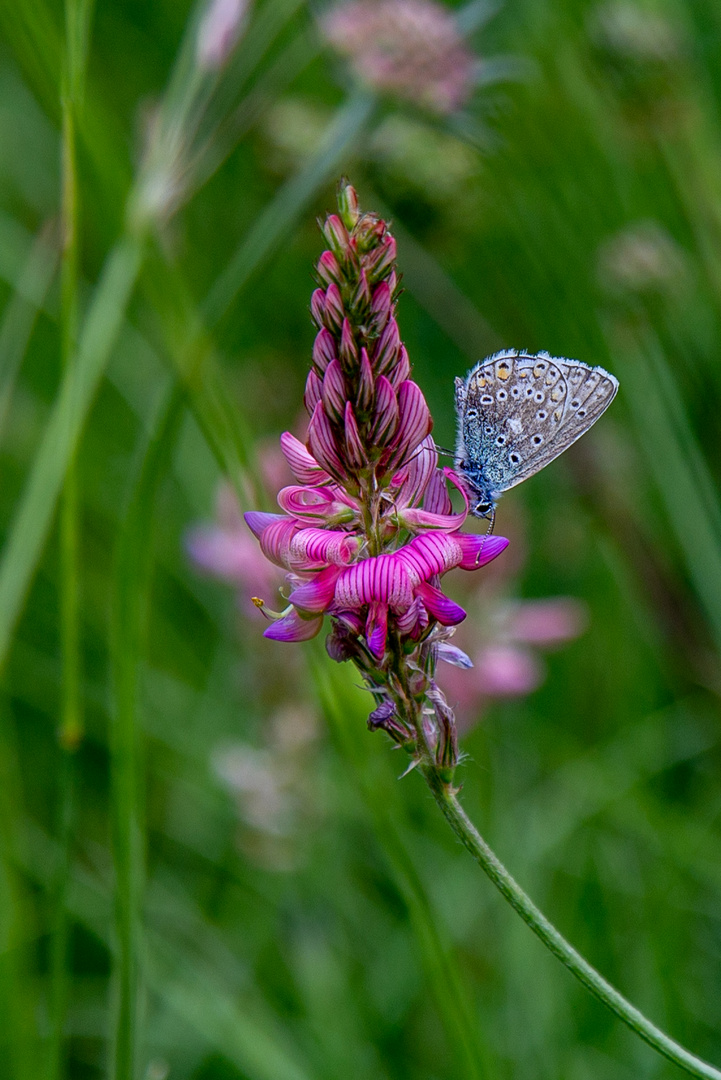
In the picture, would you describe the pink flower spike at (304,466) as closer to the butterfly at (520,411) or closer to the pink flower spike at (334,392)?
the pink flower spike at (334,392)

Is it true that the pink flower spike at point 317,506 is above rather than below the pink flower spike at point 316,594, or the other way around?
above

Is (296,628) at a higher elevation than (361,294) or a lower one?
lower

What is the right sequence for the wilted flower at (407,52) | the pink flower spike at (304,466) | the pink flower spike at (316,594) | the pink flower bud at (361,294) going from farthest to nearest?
the wilted flower at (407,52) → the pink flower spike at (304,466) → the pink flower spike at (316,594) → the pink flower bud at (361,294)

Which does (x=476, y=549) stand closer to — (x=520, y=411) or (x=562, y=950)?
(x=520, y=411)

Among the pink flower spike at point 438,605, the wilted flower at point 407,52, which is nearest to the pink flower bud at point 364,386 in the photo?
the pink flower spike at point 438,605

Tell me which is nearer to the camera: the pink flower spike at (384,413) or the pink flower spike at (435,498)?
the pink flower spike at (384,413)

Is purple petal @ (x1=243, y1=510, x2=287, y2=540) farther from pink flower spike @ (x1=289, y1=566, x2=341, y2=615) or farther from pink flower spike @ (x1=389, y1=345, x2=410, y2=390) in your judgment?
pink flower spike @ (x1=389, y1=345, x2=410, y2=390)

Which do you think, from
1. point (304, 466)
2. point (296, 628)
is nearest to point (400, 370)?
point (304, 466)
